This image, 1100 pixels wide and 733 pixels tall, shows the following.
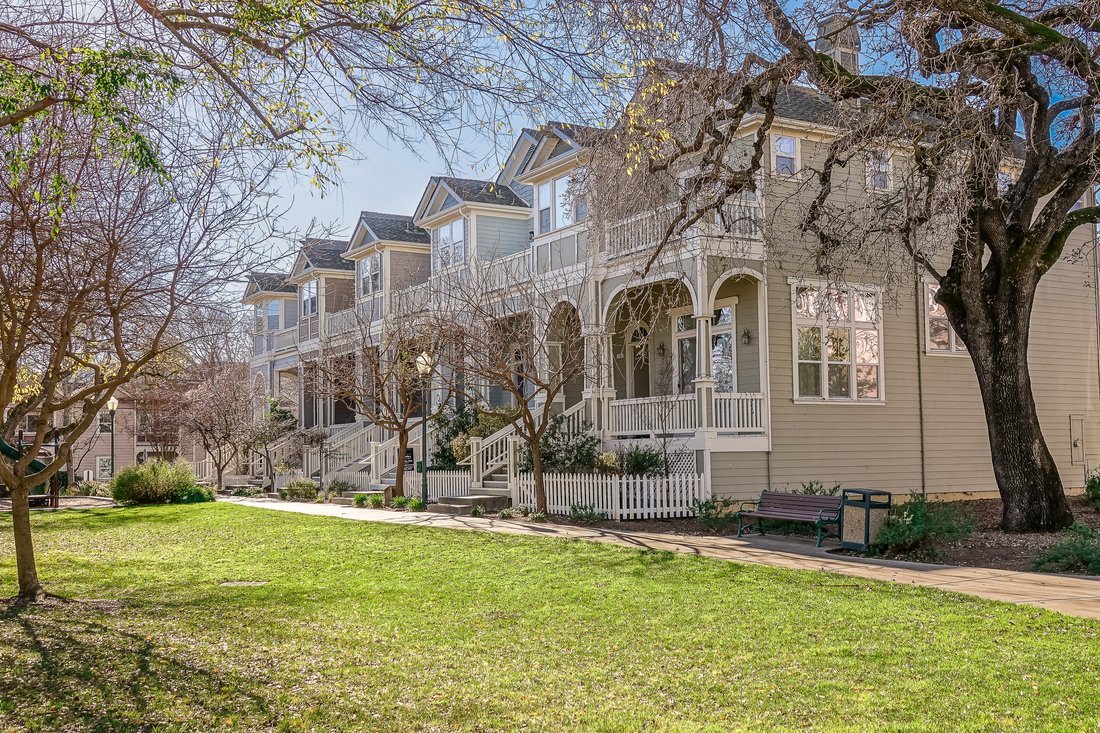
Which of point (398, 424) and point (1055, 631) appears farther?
point (398, 424)

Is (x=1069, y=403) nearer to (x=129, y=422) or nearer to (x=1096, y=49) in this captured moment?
(x=1096, y=49)

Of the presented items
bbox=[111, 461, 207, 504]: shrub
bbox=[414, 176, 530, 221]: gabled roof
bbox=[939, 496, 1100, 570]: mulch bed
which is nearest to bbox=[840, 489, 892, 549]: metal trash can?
bbox=[939, 496, 1100, 570]: mulch bed

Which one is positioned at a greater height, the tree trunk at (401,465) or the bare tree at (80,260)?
the bare tree at (80,260)

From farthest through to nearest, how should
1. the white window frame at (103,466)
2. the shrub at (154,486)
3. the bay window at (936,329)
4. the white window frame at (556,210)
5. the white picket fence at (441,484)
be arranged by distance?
1. the white window frame at (103,466)
2. the shrub at (154,486)
3. the white window frame at (556,210)
4. the white picket fence at (441,484)
5. the bay window at (936,329)

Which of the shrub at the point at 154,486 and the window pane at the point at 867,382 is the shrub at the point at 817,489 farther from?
the shrub at the point at 154,486

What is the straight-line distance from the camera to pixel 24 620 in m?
8.96

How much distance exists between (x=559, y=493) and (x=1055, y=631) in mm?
12711

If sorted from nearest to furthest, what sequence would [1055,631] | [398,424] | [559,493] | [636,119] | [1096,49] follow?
1. [1055,631]
2. [636,119]
3. [1096,49]
4. [559,493]
5. [398,424]

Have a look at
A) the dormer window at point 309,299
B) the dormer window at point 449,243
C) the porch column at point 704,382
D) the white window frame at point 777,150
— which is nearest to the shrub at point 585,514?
the porch column at point 704,382

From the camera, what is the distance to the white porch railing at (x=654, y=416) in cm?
1983

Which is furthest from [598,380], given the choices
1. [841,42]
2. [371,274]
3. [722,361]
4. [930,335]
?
[371,274]

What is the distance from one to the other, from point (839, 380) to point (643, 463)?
16.8 feet

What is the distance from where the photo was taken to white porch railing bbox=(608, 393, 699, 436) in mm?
19828

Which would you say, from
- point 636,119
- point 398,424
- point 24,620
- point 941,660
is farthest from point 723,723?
point 398,424
